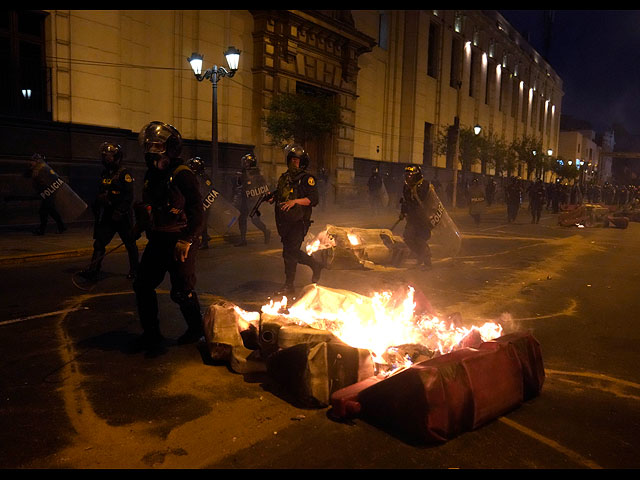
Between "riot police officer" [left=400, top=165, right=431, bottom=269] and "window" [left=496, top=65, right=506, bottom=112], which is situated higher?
"window" [left=496, top=65, right=506, bottom=112]

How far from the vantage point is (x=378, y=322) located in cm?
479

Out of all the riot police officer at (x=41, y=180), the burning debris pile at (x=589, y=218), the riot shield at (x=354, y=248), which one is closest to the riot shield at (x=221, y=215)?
the riot shield at (x=354, y=248)

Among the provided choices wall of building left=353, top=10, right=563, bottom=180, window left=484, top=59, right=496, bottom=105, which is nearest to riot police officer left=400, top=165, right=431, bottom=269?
wall of building left=353, top=10, right=563, bottom=180

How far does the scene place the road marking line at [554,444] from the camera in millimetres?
2981

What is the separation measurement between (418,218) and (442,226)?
2.85 ft

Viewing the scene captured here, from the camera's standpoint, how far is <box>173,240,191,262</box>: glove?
14.6 ft

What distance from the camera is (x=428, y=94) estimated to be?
34969 millimetres

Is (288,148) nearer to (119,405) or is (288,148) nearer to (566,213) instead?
(119,405)

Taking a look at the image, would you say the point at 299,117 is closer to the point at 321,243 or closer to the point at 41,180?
the point at 41,180

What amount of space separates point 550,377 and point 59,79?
14.9 metres

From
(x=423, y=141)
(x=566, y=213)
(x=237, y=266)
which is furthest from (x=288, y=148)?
(x=423, y=141)

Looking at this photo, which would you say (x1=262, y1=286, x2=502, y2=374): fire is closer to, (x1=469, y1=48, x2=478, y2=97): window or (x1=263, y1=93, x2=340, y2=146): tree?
(x1=263, y1=93, x2=340, y2=146): tree

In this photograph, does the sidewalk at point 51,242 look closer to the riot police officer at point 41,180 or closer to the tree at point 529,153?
the riot police officer at point 41,180

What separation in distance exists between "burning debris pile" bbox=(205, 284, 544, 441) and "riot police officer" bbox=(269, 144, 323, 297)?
1.77m
